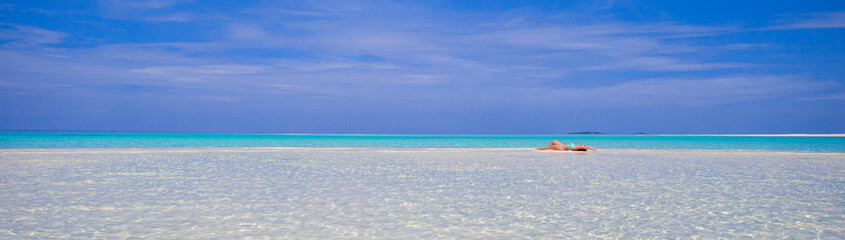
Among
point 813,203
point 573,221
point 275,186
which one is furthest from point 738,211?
point 275,186

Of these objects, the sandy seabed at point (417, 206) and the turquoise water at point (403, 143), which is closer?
the sandy seabed at point (417, 206)

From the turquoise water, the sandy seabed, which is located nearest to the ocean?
the sandy seabed

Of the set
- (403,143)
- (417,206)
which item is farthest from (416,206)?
(403,143)

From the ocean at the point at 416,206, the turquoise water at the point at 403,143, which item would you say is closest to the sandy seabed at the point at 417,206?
the ocean at the point at 416,206

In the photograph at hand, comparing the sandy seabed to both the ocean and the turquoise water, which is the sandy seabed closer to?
the ocean

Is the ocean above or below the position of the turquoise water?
below

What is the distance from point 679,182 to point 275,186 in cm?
791

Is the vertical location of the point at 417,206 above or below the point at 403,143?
below

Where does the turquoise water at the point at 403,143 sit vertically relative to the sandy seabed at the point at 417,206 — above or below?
above

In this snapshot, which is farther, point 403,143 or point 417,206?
point 403,143

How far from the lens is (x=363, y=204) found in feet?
25.6

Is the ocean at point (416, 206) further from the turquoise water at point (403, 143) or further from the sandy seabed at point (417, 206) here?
the turquoise water at point (403, 143)

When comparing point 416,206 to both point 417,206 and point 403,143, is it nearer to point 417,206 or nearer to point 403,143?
point 417,206

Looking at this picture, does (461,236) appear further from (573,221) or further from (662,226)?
(662,226)
